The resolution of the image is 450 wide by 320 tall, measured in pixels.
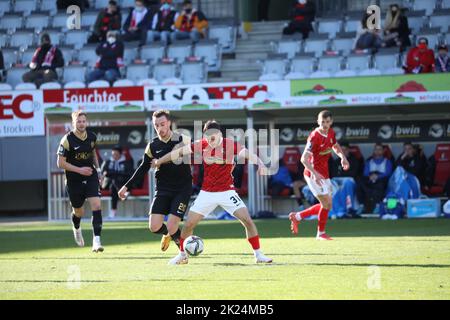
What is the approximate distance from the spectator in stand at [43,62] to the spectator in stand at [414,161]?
10517 millimetres

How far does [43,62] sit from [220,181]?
17.3 metres

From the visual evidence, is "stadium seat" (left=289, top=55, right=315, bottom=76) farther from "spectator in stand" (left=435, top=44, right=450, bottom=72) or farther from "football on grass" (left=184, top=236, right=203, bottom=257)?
"football on grass" (left=184, top=236, right=203, bottom=257)

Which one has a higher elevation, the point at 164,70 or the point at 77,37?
the point at 77,37

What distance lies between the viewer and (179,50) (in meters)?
30.2

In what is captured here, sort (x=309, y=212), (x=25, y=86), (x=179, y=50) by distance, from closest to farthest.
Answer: (x=309, y=212) → (x=25, y=86) → (x=179, y=50)

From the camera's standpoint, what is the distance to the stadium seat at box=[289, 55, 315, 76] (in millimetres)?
27828

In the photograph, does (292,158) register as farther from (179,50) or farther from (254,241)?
(254,241)

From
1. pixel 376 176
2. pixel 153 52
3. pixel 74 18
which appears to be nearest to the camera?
pixel 376 176

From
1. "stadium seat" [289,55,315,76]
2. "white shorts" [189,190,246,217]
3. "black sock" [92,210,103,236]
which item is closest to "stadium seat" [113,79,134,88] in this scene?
"stadium seat" [289,55,315,76]

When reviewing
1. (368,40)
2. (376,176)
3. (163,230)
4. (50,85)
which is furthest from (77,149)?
(368,40)

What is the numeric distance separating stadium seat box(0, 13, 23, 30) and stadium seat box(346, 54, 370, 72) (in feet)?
40.9
